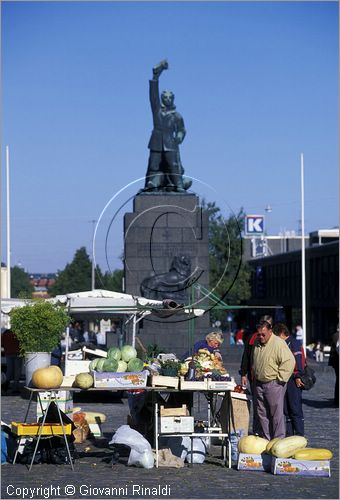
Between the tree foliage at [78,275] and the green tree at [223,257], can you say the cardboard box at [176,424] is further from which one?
the tree foliage at [78,275]

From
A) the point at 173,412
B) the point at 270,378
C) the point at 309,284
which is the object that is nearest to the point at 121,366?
the point at 173,412

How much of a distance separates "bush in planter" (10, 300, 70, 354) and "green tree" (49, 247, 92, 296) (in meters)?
89.1

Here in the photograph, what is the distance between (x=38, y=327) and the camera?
1944 centimetres

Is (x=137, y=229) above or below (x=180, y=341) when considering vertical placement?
above

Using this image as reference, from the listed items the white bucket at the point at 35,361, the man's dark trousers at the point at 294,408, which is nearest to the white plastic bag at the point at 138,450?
the man's dark trousers at the point at 294,408

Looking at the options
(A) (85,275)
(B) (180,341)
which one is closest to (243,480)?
(B) (180,341)

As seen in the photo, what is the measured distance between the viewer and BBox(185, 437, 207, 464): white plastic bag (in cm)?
1301

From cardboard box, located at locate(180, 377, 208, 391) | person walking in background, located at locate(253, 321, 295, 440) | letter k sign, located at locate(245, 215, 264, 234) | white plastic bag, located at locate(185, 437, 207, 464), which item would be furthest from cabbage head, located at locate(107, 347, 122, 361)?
letter k sign, located at locate(245, 215, 264, 234)

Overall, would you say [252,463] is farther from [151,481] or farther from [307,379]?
[307,379]

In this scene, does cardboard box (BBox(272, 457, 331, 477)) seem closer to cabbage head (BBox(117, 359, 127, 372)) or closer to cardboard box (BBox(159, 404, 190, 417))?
cardboard box (BBox(159, 404, 190, 417))

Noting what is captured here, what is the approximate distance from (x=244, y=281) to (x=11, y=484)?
2554 inches

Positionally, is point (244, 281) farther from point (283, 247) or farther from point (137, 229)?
point (283, 247)

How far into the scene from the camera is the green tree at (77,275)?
4353 inches

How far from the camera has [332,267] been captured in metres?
62.6
